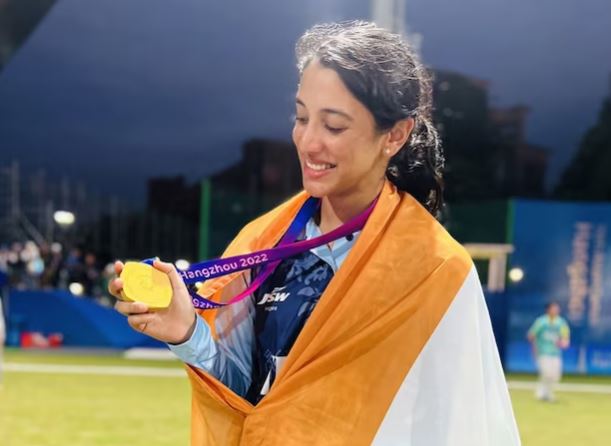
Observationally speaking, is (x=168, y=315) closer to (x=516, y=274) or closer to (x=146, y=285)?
(x=146, y=285)

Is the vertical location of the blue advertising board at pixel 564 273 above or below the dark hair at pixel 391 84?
below

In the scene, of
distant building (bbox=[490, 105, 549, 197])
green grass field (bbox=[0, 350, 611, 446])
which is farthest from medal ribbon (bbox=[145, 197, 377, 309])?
distant building (bbox=[490, 105, 549, 197])

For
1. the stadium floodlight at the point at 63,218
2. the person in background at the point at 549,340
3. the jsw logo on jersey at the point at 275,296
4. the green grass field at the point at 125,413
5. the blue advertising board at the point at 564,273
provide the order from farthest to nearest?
the stadium floodlight at the point at 63,218 < the blue advertising board at the point at 564,273 < the person in background at the point at 549,340 < the green grass field at the point at 125,413 < the jsw logo on jersey at the point at 275,296

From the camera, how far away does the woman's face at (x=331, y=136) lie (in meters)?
1.29

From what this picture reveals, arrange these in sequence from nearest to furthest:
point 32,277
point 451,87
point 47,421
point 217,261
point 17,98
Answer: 1. point 217,261
2. point 47,421
3. point 32,277
4. point 451,87
5. point 17,98

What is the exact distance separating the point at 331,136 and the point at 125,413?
6.72 m

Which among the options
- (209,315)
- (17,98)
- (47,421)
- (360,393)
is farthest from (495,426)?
(17,98)

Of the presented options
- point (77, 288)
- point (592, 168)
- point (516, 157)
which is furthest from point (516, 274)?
point (592, 168)

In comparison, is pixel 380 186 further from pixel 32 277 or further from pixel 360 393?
pixel 32 277

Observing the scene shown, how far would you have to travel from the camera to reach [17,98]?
2727 cm

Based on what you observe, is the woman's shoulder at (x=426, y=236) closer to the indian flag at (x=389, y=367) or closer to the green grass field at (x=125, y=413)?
the indian flag at (x=389, y=367)

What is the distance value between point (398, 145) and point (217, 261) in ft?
1.32

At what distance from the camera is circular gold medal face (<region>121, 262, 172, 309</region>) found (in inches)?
45.3

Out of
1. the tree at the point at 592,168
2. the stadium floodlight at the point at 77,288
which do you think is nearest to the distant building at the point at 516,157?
the tree at the point at 592,168
